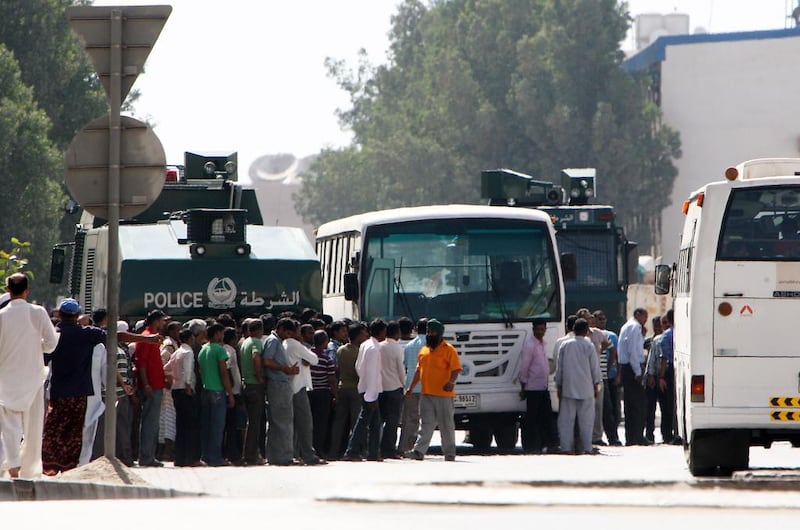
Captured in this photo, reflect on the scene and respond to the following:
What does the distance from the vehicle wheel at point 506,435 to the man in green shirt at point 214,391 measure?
5411 millimetres

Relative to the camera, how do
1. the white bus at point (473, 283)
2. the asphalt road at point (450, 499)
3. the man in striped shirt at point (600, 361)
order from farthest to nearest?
1. the man in striped shirt at point (600, 361)
2. the white bus at point (473, 283)
3. the asphalt road at point (450, 499)

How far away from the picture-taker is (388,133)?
93188 mm

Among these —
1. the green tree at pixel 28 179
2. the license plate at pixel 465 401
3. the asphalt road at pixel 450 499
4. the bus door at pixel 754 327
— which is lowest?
the asphalt road at pixel 450 499

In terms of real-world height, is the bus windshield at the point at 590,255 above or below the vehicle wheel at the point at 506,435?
above

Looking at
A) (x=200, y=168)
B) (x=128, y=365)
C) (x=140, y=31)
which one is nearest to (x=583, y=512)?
(x=140, y=31)

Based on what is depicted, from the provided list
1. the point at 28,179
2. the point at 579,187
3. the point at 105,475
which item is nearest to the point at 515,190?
the point at 579,187

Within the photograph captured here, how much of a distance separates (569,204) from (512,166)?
49.2 meters

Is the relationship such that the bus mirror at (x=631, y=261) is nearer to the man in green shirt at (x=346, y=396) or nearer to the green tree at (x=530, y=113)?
the man in green shirt at (x=346, y=396)

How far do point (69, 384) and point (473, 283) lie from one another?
7.52 metres

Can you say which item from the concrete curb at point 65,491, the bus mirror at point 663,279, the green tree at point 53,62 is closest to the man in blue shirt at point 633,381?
the bus mirror at point 663,279

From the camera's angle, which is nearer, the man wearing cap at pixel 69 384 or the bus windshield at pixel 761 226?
the bus windshield at pixel 761 226

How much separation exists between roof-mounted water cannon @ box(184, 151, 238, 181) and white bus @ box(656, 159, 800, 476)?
11.3 meters

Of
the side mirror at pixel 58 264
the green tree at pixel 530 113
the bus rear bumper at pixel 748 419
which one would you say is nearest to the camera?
the bus rear bumper at pixel 748 419

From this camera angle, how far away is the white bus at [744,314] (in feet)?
49.7
